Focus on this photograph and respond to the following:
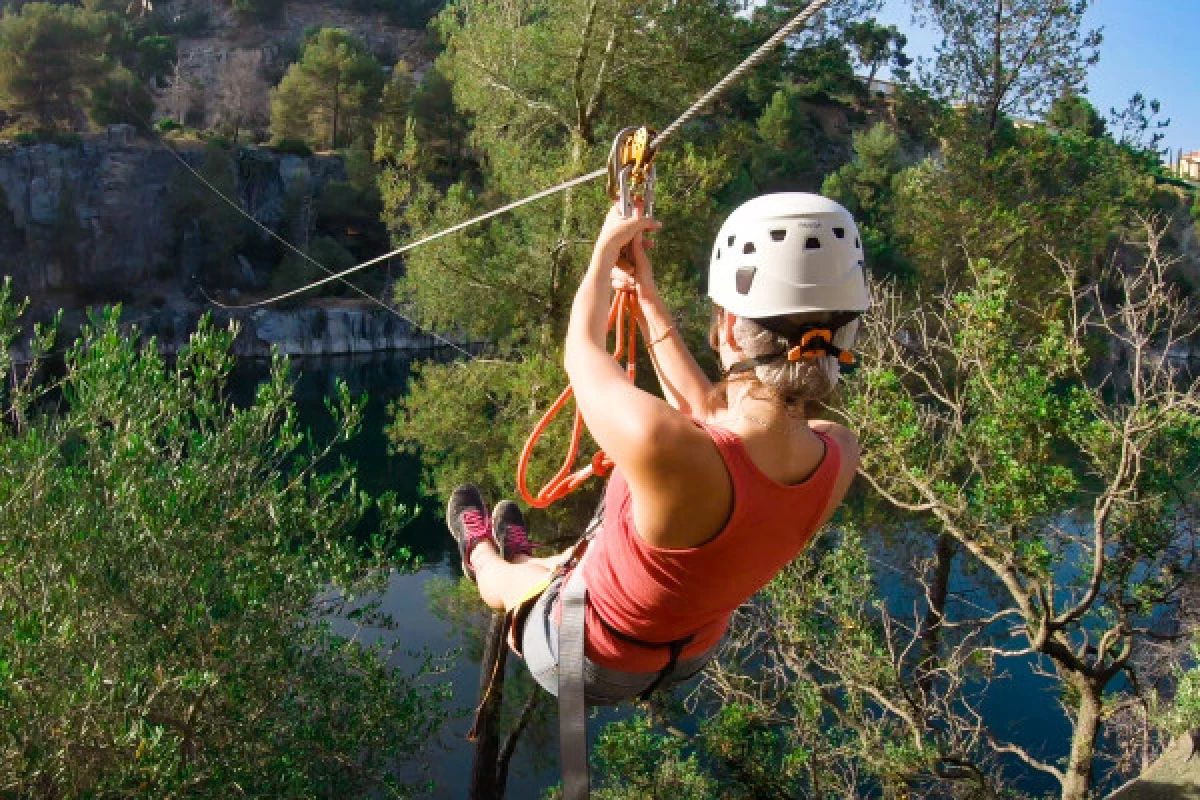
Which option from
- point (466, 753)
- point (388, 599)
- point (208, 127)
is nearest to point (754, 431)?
point (466, 753)

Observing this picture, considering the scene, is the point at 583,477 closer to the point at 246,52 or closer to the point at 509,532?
the point at 509,532

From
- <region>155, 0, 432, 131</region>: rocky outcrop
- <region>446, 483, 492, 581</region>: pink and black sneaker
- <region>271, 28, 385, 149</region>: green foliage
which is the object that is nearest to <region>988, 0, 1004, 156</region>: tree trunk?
<region>446, 483, 492, 581</region>: pink and black sneaker

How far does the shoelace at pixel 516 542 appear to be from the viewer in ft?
8.61

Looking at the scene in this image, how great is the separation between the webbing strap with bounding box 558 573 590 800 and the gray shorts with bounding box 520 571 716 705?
0.08 ft

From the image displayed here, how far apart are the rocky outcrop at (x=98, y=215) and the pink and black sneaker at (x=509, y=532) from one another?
30.3 m

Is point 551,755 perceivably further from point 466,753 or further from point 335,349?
point 335,349

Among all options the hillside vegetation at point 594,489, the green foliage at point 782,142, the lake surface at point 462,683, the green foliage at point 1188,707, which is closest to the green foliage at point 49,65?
the lake surface at point 462,683

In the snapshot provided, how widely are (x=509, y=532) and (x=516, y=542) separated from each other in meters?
0.05

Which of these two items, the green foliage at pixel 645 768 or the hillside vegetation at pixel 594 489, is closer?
the hillside vegetation at pixel 594 489

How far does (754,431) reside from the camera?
1538 mm

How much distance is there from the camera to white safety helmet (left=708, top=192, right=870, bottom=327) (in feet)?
5.32

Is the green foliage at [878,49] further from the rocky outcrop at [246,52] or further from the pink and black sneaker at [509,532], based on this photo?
the pink and black sneaker at [509,532]

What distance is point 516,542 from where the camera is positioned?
2.64 m

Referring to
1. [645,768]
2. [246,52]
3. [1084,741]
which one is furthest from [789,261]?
[246,52]
